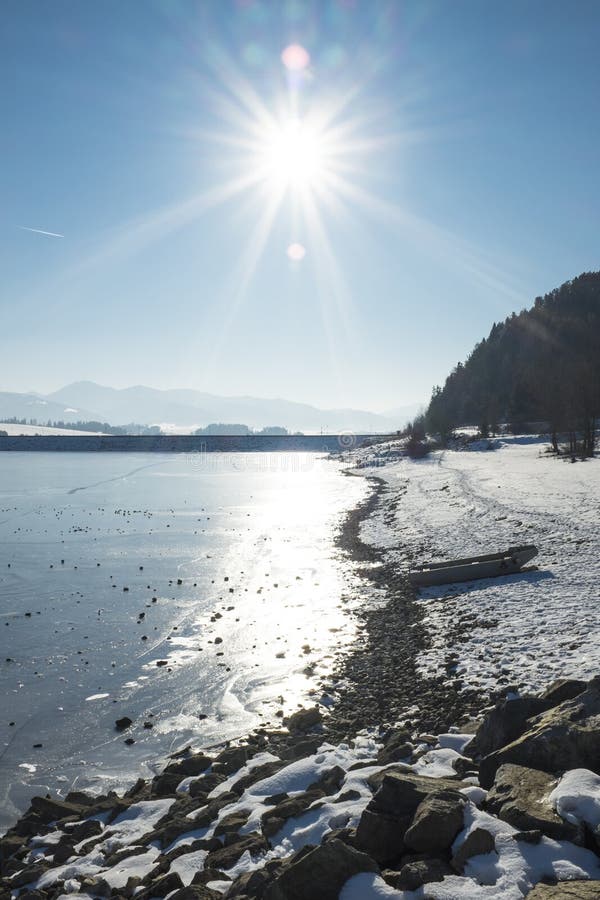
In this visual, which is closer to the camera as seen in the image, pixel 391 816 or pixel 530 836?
pixel 530 836

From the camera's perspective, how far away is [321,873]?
20.0ft

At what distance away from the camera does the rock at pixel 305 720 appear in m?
12.5

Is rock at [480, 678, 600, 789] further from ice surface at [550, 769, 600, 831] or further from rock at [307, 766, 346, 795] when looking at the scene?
rock at [307, 766, 346, 795]

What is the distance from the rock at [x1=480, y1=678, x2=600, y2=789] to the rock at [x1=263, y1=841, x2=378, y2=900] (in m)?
2.47

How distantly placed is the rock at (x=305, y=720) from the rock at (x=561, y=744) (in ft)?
17.1

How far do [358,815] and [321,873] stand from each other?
1.59 m

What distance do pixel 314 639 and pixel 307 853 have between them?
1203cm

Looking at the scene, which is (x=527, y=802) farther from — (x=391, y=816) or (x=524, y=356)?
(x=524, y=356)

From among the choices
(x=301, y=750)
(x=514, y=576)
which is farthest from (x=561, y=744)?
(x=514, y=576)

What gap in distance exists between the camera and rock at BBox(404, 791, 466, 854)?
20.7ft

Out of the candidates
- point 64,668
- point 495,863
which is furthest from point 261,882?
point 64,668

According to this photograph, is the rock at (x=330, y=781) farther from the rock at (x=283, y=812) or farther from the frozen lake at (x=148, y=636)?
the frozen lake at (x=148, y=636)

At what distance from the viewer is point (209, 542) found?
35.2 meters

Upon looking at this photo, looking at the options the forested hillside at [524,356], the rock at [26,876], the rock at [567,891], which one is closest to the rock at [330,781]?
the rock at [567,891]
